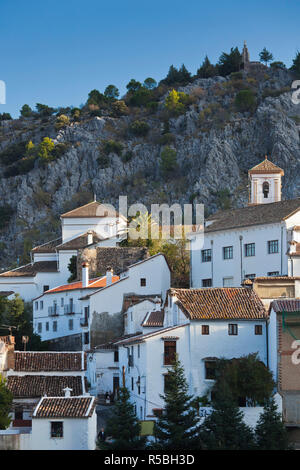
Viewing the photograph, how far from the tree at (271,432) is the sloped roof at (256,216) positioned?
2031 cm

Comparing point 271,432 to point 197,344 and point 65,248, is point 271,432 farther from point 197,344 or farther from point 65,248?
point 65,248

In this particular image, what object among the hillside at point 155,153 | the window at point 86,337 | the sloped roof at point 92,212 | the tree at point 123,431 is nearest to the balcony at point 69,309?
the window at point 86,337

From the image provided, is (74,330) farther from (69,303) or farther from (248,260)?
(248,260)

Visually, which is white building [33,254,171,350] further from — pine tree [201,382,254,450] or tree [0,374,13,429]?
pine tree [201,382,254,450]

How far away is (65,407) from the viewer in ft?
141

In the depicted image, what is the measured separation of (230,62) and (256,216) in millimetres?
84739

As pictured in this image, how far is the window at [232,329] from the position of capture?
47.2 meters

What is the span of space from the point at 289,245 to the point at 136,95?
84.9 metres

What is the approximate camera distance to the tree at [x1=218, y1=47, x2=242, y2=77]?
142 metres

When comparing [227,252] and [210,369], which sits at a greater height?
[227,252]

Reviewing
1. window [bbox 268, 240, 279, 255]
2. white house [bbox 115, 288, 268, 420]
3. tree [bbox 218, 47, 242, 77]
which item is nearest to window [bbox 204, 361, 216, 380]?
white house [bbox 115, 288, 268, 420]
